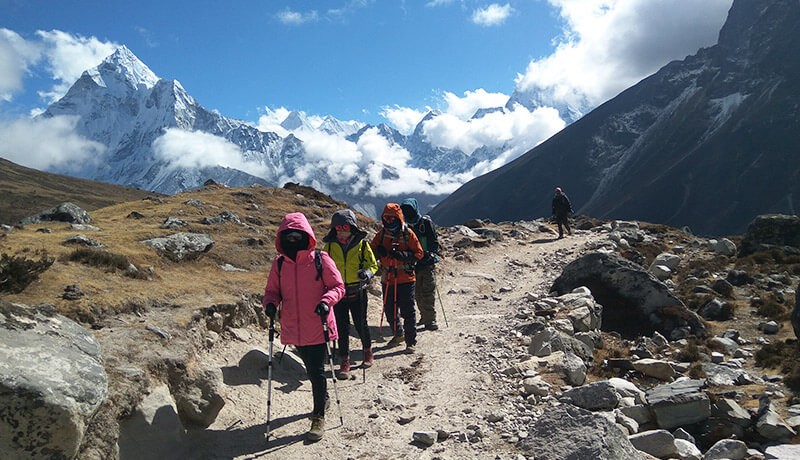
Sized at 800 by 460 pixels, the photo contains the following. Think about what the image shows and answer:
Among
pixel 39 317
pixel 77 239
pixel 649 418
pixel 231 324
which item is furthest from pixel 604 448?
pixel 77 239

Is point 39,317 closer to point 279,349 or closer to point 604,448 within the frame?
point 279,349

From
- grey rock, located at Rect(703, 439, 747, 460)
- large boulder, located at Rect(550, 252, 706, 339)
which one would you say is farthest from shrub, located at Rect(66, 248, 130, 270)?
large boulder, located at Rect(550, 252, 706, 339)

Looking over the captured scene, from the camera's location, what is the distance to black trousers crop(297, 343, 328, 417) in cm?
788

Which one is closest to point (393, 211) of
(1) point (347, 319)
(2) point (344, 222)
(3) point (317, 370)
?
(2) point (344, 222)

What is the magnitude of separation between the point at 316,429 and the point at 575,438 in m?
3.74

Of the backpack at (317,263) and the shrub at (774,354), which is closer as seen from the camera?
the backpack at (317,263)

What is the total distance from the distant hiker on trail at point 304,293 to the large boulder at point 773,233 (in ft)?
95.9

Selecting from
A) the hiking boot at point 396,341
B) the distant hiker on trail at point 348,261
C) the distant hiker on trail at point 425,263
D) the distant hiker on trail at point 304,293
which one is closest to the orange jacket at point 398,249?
the distant hiker on trail at point 425,263

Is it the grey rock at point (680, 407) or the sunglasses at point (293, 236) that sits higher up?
the sunglasses at point (293, 236)

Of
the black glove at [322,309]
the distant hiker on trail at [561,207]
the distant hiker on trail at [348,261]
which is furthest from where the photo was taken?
the distant hiker on trail at [561,207]

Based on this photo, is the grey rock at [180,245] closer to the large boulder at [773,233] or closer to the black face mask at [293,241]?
the black face mask at [293,241]

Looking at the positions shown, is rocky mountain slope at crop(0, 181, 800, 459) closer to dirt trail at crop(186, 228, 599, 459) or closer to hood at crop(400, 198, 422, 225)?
dirt trail at crop(186, 228, 599, 459)

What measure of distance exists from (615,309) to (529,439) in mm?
10797

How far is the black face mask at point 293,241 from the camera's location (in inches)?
308
